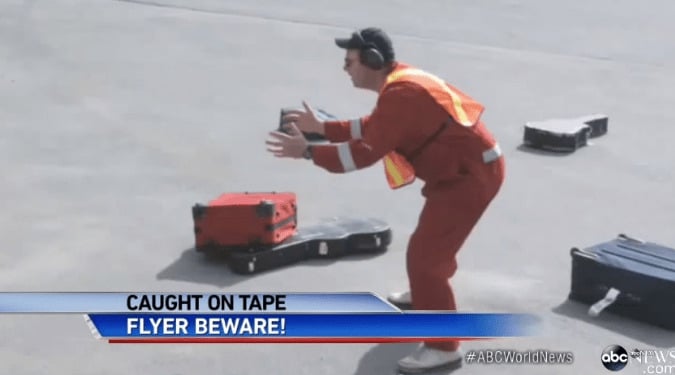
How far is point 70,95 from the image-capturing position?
10.2m

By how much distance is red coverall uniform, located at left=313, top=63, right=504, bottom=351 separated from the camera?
5.12 m

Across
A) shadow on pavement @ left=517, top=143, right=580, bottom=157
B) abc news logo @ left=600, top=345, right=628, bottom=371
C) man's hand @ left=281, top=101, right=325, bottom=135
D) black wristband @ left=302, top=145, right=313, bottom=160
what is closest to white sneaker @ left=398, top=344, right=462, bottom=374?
abc news logo @ left=600, top=345, right=628, bottom=371

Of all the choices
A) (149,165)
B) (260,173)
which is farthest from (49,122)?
(260,173)

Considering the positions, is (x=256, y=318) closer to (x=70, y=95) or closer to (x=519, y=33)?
(x=70, y=95)

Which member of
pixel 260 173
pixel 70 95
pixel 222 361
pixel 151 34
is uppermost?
pixel 151 34

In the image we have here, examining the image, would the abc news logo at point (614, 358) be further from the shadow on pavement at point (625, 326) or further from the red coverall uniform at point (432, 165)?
the red coverall uniform at point (432, 165)

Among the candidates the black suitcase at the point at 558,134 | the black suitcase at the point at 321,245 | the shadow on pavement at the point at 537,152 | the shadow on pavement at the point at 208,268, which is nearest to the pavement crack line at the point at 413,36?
the black suitcase at the point at 558,134

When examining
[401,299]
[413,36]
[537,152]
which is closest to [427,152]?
[401,299]

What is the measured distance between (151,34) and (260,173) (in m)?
4.48

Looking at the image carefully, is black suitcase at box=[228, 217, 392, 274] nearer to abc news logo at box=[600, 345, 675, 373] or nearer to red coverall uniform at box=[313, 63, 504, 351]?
red coverall uniform at box=[313, 63, 504, 351]

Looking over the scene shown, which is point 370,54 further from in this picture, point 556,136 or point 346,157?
point 556,136

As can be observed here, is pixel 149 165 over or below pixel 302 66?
below

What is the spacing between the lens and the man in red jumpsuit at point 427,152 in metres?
5.14

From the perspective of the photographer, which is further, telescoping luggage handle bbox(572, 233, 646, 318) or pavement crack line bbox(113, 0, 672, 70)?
pavement crack line bbox(113, 0, 672, 70)
